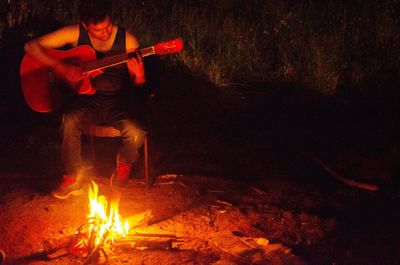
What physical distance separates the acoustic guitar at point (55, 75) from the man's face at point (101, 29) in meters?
0.14

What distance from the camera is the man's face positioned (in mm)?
4602

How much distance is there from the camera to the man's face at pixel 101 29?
4.60 meters

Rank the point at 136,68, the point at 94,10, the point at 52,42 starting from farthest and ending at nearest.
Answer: the point at 52,42 → the point at 136,68 → the point at 94,10

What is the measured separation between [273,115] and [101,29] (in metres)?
2.99


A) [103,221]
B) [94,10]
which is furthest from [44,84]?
[103,221]

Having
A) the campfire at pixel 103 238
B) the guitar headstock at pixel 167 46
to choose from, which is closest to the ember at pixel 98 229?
the campfire at pixel 103 238

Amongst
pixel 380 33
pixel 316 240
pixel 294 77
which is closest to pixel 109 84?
pixel 316 240

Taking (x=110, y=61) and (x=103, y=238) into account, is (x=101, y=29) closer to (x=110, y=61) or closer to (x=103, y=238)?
(x=110, y=61)

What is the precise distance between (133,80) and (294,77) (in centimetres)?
332

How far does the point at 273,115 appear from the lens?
22.9ft

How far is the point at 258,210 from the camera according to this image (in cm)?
473

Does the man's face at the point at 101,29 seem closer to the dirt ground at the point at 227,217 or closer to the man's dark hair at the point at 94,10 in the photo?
the man's dark hair at the point at 94,10

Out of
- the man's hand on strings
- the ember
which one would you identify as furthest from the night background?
the ember

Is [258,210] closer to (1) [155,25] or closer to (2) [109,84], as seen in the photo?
(2) [109,84]
